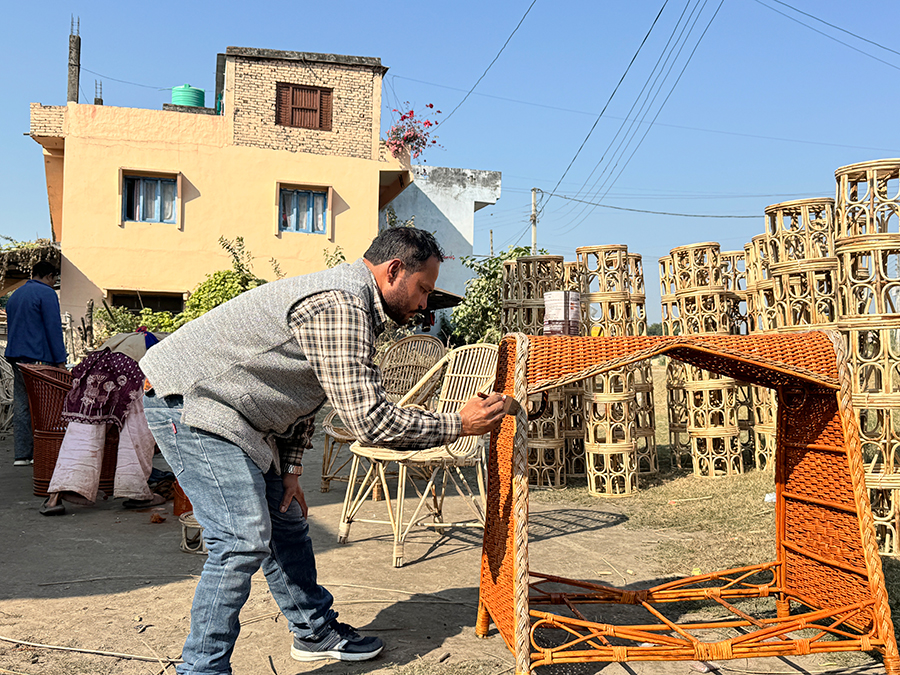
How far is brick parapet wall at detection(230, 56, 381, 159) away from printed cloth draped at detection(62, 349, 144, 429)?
13.4 meters

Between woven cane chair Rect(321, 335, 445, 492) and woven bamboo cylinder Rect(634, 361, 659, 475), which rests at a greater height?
woven cane chair Rect(321, 335, 445, 492)

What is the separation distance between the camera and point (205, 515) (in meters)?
2.42

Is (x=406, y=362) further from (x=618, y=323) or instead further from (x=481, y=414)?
(x=481, y=414)

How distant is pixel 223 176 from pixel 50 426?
12.9m

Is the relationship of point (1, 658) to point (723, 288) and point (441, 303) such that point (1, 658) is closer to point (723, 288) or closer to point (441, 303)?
point (723, 288)

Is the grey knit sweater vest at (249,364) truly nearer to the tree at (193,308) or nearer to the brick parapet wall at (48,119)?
the tree at (193,308)

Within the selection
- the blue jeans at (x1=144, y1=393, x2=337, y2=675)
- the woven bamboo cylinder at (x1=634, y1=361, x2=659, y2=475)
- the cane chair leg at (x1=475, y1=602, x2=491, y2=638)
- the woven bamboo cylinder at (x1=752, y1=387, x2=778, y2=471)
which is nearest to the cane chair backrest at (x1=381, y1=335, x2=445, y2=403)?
the woven bamboo cylinder at (x1=634, y1=361, x2=659, y2=475)

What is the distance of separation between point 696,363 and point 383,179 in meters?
17.1

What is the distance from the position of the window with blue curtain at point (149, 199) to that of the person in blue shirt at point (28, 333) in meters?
10.8

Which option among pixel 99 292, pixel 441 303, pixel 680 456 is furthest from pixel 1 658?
pixel 99 292

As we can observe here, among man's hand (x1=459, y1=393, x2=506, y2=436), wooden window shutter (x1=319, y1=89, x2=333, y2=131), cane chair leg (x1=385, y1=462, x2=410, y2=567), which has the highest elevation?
wooden window shutter (x1=319, y1=89, x2=333, y2=131)

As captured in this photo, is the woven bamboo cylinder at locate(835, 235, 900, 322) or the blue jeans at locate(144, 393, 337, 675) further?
the woven bamboo cylinder at locate(835, 235, 900, 322)

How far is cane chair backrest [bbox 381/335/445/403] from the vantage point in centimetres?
678

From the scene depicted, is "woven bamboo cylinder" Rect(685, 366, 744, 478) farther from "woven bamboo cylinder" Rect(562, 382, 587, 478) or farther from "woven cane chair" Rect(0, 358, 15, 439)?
"woven cane chair" Rect(0, 358, 15, 439)
